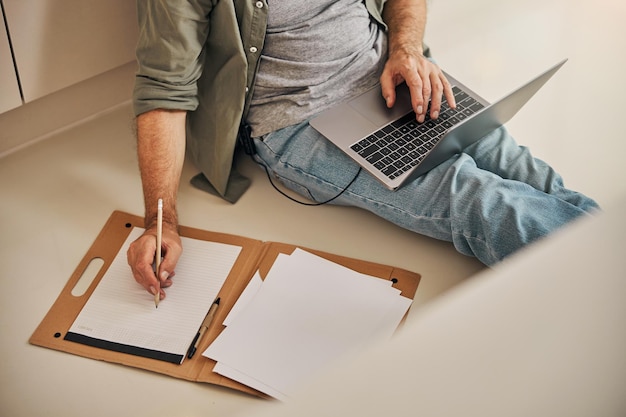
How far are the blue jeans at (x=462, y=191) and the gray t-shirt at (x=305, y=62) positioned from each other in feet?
0.17

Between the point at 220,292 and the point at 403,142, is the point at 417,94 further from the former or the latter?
the point at 220,292

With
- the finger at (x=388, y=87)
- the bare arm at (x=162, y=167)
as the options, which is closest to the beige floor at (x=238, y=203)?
the bare arm at (x=162, y=167)

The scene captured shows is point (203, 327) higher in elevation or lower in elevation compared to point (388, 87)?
lower

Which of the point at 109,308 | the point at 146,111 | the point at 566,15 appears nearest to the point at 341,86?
the point at 146,111

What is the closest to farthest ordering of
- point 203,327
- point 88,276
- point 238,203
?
point 203,327
point 88,276
point 238,203

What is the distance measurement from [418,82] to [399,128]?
0.11 metres

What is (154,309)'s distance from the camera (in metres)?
1.54

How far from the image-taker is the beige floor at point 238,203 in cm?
144

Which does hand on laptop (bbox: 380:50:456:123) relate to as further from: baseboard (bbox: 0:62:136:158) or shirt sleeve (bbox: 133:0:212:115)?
baseboard (bbox: 0:62:136:158)

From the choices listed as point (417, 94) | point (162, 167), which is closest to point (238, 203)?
point (162, 167)

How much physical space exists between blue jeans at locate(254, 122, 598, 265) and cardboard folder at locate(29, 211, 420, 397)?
14cm

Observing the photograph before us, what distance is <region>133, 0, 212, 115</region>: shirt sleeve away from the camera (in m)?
1.50

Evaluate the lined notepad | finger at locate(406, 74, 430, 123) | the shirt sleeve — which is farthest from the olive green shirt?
finger at locate(406, 74, 430, 123)

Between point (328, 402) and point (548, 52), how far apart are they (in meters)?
2.07
